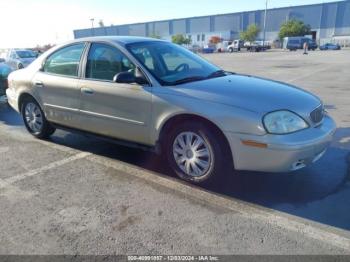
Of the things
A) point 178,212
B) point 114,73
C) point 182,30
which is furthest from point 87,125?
point 182,30

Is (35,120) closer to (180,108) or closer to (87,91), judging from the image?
(87,91)

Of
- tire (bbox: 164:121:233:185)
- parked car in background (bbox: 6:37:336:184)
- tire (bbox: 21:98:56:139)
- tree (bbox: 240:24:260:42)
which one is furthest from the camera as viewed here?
tree (bbox: 240:24:260:42)

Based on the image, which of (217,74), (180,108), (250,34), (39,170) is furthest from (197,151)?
(250,34)

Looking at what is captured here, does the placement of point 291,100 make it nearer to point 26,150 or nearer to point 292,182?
point 292,182

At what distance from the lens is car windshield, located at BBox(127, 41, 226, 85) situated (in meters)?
4.13

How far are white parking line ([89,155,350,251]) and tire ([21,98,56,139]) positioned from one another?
2.05 meters

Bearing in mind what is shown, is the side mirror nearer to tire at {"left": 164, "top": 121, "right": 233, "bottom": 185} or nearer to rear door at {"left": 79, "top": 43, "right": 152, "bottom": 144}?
rear door at {"left": 79, "top": 43, "right": 152, "bottom": 144}

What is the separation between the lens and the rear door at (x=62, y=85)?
480 cm

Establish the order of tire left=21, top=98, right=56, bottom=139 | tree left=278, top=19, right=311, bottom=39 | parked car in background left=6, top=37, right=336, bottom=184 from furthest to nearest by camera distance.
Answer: tree left=278, top=19, right=311, bottom=39, tire left=21, top=98, right=56, bottom=139, parked car in background left=6, top=37, right=336, bottom=184

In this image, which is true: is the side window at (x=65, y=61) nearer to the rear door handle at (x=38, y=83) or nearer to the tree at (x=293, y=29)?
the rear door handle at (x=38, y=83)

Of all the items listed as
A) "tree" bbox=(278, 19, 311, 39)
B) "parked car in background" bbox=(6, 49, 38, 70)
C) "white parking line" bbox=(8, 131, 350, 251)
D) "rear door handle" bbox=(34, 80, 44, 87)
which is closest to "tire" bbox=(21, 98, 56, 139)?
"rear door handle" bbox=(34, 80, 44, 87)

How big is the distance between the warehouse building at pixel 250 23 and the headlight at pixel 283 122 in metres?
80.3

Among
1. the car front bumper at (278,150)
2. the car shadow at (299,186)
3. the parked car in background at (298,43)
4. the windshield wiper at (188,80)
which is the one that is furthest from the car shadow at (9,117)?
the parked car in background at (298,43)

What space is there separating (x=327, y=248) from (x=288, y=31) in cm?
7914
